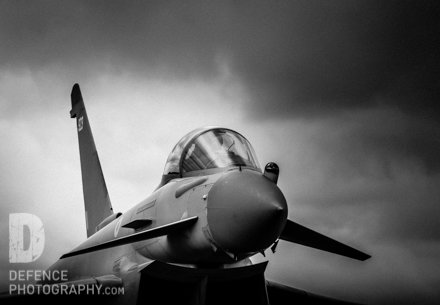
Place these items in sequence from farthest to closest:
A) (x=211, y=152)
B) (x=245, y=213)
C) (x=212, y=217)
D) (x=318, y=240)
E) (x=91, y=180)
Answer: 1. (x=91, y=180)
2. (x=318, y=240)
3. (x=211, y=152)
4. (x=212, y=217)
5. (x=245, y=213)

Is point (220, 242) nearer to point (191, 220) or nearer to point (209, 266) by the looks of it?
point (191, 220)

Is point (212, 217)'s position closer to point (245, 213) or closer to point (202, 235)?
point (202, 235)

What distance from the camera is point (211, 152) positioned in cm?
564

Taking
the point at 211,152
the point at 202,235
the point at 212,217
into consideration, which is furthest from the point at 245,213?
the point at 211,152

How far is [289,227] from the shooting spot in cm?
587

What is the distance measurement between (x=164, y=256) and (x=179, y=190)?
0.94 meters

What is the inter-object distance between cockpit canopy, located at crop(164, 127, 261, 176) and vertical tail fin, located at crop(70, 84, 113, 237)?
5.98m

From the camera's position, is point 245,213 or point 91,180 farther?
point 91,180

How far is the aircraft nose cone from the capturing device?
171 inches

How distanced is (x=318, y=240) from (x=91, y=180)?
26.9 ft

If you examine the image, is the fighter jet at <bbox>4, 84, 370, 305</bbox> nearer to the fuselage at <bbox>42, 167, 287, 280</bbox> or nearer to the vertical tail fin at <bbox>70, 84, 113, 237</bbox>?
the fuselage at <bbox>42, 167, 287, 280</bbox>

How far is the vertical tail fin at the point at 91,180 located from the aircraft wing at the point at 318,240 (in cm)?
666

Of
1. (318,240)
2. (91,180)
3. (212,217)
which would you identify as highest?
(91,180)

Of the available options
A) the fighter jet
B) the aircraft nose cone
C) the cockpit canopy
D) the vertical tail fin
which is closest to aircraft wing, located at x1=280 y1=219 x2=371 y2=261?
the fighter jet
